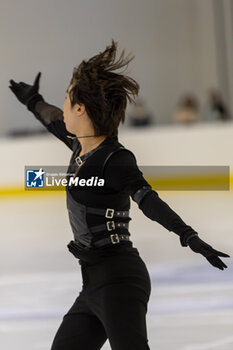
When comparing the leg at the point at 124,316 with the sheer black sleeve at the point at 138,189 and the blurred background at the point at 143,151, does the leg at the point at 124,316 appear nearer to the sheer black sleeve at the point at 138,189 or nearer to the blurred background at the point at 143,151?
the sheer black sleeve at the point at 138,189

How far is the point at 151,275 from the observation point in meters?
4.08

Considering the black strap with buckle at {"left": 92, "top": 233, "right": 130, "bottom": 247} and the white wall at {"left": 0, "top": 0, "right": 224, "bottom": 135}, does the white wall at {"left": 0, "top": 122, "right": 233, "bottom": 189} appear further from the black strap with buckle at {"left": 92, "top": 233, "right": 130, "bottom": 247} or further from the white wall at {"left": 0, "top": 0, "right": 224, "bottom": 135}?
the white wall at {"left": 0, "top": 0, "right": 224, "bottom": 135}

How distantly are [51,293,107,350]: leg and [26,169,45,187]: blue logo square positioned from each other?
1.77 ft

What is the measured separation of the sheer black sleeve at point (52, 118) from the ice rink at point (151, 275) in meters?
0.91

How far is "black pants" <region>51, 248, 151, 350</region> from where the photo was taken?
1.87 meters

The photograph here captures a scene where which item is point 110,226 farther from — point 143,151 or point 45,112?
point 143,151

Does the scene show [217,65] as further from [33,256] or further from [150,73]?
[33,256]

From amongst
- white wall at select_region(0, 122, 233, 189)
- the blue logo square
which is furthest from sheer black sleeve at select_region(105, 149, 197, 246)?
white wall at select_region(0, 122, 233, 189)

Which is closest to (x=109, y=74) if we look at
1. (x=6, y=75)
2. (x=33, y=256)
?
(x=33, y=256)

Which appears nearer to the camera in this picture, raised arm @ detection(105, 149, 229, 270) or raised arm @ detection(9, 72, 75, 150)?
raised arm @ detection(105, 149, 229, 270)

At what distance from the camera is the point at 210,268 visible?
4180 millimetres

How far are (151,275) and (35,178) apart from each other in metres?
1.79

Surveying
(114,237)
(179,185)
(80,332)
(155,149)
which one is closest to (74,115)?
(114,237)

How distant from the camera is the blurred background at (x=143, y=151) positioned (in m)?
3.33
